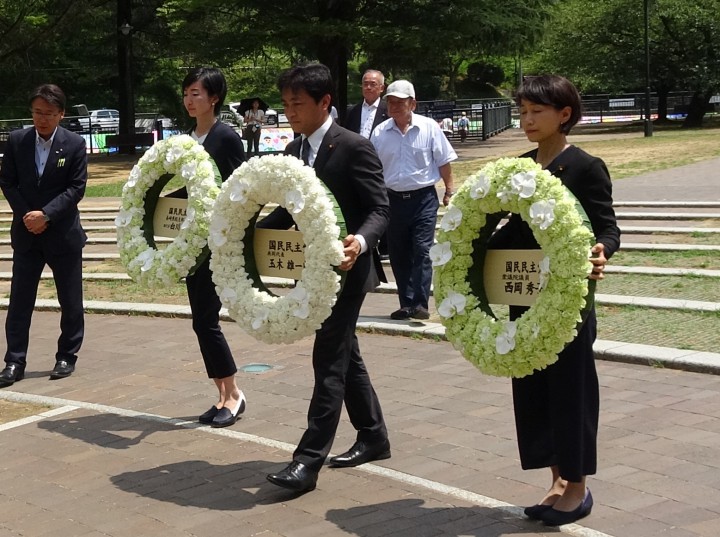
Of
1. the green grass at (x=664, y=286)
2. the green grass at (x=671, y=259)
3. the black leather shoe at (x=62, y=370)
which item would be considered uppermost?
the green grass at (x=671, y=259)

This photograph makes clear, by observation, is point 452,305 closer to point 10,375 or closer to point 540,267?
point 540,267

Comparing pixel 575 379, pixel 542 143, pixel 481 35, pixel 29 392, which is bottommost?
pixel 29 392

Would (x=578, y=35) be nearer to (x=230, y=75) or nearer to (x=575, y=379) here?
(x=230, y=75)

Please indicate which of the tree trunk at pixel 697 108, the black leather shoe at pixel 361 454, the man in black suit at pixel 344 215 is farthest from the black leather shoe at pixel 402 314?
the tree trunk at pixel 697 108

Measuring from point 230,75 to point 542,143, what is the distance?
6001cm

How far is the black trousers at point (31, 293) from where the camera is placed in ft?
27.6

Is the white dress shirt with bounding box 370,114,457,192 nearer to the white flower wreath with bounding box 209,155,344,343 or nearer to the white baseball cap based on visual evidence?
the white baseball cap

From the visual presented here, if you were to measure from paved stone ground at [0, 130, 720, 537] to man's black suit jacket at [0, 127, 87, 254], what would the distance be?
1.07m

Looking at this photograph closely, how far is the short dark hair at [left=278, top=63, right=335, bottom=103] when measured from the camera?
539 cm

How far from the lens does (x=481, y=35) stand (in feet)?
105

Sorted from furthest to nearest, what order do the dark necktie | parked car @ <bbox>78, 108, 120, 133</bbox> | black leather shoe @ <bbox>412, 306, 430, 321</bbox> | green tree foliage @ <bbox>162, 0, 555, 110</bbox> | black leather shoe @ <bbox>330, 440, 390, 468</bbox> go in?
parked car @ <bbox>78, 108, 120, 133</bbox>, green tree foliage @ <bbox>162, 0, 555, 110</bbox>, black leather shoe @ <bbox>412, 306, 430, 321</bbox>, black leather shoe @ <bbox>330, 440, 390, 468</bbox>, the dark necktie

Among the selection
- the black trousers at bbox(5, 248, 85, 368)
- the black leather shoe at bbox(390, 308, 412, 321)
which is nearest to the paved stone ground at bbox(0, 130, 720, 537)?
the black trousers at bbox(5, 248, 85, 368)

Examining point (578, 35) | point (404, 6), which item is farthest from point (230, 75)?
point (404, 6)

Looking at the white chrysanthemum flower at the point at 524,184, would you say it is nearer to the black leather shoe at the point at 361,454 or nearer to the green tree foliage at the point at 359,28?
the black leather shoe at the point at 361,454
